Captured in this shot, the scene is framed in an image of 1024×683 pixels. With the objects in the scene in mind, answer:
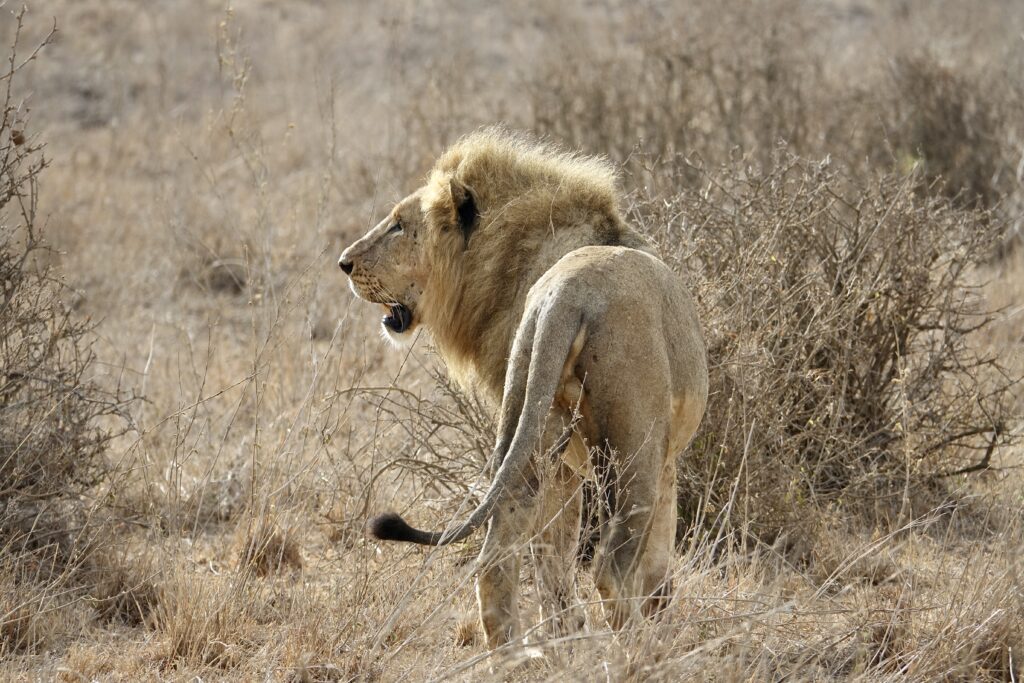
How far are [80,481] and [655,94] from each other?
6220mm

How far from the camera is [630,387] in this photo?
3.29 metres

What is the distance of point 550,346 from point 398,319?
50.2 inches

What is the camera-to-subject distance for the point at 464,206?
4.15 metres

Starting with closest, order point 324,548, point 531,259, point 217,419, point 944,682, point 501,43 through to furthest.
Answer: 1. point 944,682
2. point 531,259
3. point 324,548
4. point 217,419
5. point 501,43

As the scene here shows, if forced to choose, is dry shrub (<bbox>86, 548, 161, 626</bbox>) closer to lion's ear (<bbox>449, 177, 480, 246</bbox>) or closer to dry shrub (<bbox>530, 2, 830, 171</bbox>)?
lion's ear (<bbox>449, 177, 480, 246</bbox>)

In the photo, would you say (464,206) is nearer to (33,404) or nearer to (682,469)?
(682,469)

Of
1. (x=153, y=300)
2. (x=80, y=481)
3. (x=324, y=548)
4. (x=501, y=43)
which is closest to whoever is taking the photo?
(x=80, y=481)

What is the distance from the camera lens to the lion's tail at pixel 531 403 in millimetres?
3086

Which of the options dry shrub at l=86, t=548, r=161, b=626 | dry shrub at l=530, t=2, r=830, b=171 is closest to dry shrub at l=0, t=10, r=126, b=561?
dry shrub at l=86, t=548, r=161, b=626

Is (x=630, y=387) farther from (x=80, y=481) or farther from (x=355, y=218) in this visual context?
(x=355, y=218)

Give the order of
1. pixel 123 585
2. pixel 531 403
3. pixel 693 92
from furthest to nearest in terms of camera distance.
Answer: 1. pixel 693 92
2. pixel 123 585
3. pixel 531 403

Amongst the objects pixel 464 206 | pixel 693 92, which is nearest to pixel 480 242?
pixel 464 206

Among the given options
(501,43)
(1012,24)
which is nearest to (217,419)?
(1012,24)

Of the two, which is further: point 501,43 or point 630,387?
point 501,43
